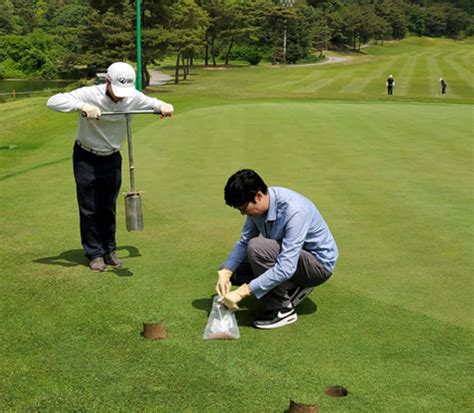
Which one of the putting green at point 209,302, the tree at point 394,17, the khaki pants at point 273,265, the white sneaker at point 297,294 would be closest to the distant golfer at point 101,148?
the putting green at point 209,302

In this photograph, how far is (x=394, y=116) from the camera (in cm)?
1741

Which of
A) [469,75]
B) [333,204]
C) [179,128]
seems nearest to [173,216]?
[333,204]

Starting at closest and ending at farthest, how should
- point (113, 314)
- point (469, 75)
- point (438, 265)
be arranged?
point (113, 314) → point (438, 265) → point (469, 75)

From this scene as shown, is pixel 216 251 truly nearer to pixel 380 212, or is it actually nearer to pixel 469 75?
pixel 380 212

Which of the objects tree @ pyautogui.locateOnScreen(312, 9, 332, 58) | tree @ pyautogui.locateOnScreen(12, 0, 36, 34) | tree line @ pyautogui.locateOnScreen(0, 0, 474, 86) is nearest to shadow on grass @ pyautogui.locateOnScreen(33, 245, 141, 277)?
tree line @ pyautogui.locateOnScreen(0, 0, 474, 86)

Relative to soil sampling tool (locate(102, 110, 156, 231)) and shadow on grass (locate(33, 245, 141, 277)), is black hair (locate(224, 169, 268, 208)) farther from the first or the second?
shadow on grass (locate(33, 245, 141, 277))

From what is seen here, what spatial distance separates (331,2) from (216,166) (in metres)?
110

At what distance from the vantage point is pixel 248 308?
4547 millimetres

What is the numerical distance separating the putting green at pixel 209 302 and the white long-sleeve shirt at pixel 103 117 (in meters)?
1.15

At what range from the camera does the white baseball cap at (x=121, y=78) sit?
477cm

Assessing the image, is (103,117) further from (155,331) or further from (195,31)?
(195,31)

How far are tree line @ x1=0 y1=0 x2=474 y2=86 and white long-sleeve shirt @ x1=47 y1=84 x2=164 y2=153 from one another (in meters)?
33.0

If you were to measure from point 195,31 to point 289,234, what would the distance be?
39.5 m

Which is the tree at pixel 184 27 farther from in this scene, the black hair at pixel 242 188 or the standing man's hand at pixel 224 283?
the black hair at pixel 242 188
